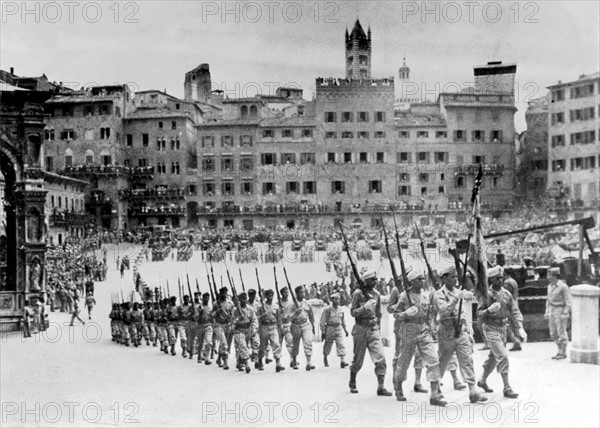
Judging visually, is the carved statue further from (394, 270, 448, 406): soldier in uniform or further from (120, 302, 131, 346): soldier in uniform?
(394, 270, 448, 406): soldier in uniform

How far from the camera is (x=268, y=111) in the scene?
5.93m

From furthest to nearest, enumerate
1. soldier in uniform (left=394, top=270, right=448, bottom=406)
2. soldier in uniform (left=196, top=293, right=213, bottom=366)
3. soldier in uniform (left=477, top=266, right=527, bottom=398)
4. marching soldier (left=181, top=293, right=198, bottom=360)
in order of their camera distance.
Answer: marching soldier (left=181, top=293, right=198, bottom=360), soldier in uniform (left=196, top=293, right=213, bottom=366), soldier in uniform (left=477, top=266, right=527, bottom=398), soldier in uniform (left=394, top=270, right=448, bottom=406)

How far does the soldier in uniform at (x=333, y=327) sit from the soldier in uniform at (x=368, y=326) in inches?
17.3

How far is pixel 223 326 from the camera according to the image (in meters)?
6.17

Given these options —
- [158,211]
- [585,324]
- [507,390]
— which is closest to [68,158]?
[158,211]

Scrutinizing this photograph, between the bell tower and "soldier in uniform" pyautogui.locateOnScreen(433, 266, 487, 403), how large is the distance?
2134 mm

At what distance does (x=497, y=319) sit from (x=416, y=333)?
2.06 ft

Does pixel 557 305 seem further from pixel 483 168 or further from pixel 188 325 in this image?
pixel 188 325

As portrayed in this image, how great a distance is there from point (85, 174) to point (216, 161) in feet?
4.11

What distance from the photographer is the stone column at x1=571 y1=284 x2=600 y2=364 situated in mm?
5512

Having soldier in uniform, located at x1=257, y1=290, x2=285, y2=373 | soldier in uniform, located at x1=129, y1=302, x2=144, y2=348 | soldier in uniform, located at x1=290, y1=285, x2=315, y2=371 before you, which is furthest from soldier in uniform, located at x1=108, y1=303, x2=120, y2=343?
soldier in uniform, located at x1=290, y1=285, x2=315, y2=371

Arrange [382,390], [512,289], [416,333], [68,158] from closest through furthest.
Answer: [416,333]
[382,390]
[512,289]
[68,158]

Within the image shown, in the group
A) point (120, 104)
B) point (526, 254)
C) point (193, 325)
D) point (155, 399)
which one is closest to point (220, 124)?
point (120, 104)

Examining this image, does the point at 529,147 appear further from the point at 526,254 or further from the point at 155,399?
the point at 155,399
